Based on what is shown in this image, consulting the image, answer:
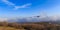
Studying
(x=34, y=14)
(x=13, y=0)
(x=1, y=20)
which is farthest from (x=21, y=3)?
(x=1, y=20)

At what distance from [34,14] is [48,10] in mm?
279

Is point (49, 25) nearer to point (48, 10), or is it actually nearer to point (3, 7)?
point (48, 10)

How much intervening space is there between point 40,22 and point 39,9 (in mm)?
261

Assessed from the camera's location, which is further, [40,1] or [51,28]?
[40,1]

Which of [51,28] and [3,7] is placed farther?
[3,7]

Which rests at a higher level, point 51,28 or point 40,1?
point 40,1

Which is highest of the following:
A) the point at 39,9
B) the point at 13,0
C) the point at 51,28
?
the point at 13,0

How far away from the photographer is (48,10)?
2.63m

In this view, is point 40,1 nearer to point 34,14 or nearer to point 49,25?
point 34,14

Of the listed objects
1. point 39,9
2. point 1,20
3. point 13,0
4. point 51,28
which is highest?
point 13,0

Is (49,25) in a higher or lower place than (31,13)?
lower

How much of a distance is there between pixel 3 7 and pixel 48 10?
87 centimetres

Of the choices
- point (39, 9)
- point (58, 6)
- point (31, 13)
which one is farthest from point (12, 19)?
point (58, 6)

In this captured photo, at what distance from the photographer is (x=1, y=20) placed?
2.62 meters
